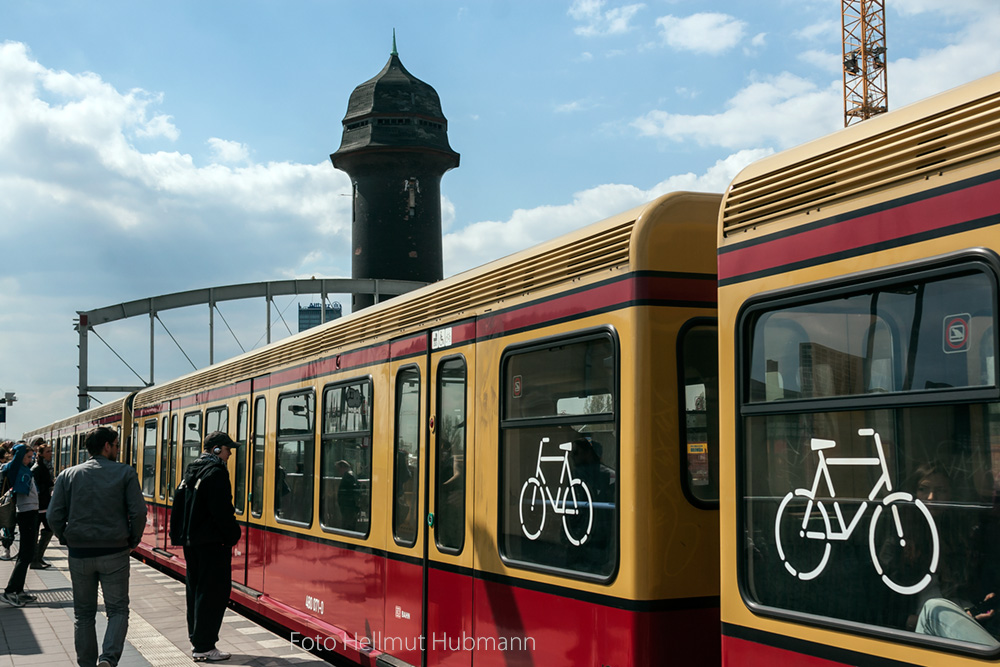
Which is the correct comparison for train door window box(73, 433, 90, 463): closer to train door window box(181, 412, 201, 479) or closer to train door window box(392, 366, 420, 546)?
train door window box(181, 412, 201, 479)

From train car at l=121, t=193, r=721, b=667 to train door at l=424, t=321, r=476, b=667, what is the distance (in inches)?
0.7

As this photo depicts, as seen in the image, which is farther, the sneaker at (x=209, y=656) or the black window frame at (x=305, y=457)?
the black window frame at (x=305, y=457)

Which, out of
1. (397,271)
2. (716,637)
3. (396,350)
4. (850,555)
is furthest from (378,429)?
(397,271)

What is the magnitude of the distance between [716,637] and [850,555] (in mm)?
1268

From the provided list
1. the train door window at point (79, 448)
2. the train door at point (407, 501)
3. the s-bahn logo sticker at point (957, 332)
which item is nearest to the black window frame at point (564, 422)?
the train door at point (407, 501)

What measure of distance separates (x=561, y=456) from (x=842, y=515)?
1.85 metres

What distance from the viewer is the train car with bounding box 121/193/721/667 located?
4.39m

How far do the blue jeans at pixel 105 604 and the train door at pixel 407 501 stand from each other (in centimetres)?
195

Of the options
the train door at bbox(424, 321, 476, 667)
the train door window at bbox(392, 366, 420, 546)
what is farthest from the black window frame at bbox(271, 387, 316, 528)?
the train door at bbox(424, 321, 476, 667)

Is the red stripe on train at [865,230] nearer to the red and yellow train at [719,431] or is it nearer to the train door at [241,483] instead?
the red and yellow train at [719,431]

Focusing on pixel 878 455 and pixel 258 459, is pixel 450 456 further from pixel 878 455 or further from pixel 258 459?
pixel 258 459

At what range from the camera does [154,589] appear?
1354 centimetres

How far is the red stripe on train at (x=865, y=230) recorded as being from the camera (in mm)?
3012

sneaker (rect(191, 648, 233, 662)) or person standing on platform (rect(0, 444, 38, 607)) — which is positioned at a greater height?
person standing on platform (rect(0, 444, 38, 607))
